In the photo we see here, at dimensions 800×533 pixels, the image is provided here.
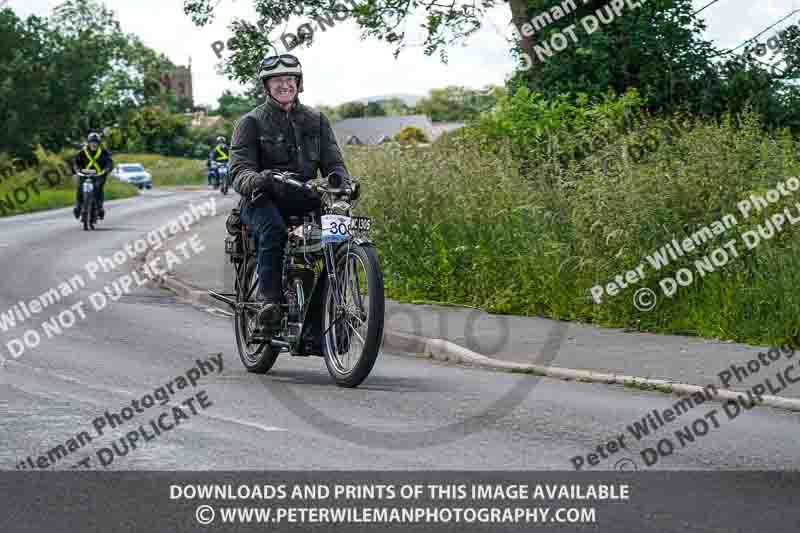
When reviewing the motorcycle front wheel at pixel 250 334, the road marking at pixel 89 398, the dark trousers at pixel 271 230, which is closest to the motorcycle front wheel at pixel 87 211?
the road marking at pixel 89 398

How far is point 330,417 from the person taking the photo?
Answer: 27.4 ft

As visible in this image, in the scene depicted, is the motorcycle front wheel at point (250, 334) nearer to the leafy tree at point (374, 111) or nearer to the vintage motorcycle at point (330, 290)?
the vintage motorcycle at point (330, 290)

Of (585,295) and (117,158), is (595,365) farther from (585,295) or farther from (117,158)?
(117,158)

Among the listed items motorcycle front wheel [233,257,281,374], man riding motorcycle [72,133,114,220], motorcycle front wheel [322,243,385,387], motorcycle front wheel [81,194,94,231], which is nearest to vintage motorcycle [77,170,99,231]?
motorcycle front wheel [81,194,94,231]

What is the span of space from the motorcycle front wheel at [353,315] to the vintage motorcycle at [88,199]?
22.0 m

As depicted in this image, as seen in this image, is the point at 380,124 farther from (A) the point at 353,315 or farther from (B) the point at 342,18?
(A) the point at 353,315

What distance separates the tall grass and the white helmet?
461 cm

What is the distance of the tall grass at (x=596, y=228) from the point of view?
1234 cm

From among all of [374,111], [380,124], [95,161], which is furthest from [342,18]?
[374,111]

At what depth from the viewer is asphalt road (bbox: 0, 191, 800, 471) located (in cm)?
714

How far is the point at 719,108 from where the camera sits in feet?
68.9

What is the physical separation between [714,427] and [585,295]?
5.53 metres

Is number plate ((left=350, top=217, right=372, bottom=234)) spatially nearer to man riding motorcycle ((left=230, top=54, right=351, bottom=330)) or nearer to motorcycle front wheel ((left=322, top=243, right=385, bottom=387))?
motorcycle front wheel ((left=322, top=243, right=385, bottom=387))

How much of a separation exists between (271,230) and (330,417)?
199 cm
